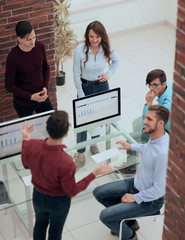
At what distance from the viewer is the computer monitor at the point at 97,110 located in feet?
17.3

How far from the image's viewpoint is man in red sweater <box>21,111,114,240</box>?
3.98 metres

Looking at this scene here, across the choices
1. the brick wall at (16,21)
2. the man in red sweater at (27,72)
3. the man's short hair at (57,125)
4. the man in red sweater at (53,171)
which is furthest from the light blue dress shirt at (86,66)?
the man's short hair at (57,125)

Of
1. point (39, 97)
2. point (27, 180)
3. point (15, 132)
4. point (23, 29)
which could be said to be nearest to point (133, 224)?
point (27, 180)

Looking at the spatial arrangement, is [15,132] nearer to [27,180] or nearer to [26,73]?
[27,180]

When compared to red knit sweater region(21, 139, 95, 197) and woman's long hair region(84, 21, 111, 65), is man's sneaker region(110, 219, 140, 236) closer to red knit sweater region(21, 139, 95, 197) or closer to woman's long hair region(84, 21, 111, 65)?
red knit sweater region(21, 139, 95, 197)

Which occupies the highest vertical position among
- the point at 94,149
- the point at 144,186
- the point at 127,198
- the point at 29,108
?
the point at 29,108

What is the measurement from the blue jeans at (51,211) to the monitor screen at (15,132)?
0.79 metres

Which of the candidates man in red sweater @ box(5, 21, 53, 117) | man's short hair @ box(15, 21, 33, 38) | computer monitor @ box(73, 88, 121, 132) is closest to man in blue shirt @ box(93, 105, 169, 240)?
computer monitor @ box(73, 88, 121, 132)

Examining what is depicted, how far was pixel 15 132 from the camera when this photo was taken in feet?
16.1

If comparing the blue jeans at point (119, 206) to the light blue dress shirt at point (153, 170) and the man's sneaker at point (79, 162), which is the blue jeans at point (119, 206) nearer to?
the light blue dress shirt at point (153, 170)

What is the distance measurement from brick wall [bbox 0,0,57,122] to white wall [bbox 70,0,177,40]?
2527mm

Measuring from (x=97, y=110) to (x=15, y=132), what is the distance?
0.95 m

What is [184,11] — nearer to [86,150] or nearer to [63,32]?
[86,150]

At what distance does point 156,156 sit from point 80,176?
79cm
